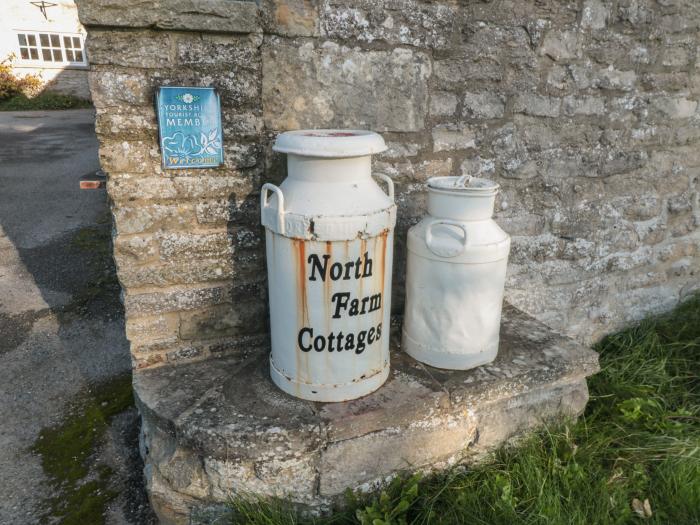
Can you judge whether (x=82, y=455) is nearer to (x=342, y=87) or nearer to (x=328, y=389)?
(x=328, y=389)

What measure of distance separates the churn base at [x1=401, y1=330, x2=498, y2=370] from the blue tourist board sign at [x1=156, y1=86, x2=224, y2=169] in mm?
1223

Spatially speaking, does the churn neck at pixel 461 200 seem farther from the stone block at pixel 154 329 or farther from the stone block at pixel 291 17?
the stone block at pixel 154 329

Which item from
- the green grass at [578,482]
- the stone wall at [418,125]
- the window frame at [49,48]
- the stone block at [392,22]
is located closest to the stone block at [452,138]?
the stone wall at [418,125]

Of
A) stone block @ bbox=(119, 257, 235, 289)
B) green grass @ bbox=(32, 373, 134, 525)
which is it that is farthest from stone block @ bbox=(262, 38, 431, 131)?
green grass @ bbox=(32, 373, 134, 525)

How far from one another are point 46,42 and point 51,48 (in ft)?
0.71

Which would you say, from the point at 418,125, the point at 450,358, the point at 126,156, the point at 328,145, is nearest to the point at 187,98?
the point at 126,156

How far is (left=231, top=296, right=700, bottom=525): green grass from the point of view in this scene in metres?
2.00

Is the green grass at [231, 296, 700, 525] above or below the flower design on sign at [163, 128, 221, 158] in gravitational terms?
below

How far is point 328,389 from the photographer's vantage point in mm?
2092

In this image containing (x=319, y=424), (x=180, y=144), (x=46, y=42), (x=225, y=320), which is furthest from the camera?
(x=46, y=42)

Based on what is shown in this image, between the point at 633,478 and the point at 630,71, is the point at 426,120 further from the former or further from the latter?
the point at 633,478

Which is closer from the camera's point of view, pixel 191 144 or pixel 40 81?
pixel 191 144

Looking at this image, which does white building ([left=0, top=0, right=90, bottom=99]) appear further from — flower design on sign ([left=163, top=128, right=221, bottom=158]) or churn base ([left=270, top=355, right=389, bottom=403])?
churn base ([left=270, top=355, right=389, bottom=403])

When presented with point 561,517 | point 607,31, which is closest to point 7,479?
point 561,517
